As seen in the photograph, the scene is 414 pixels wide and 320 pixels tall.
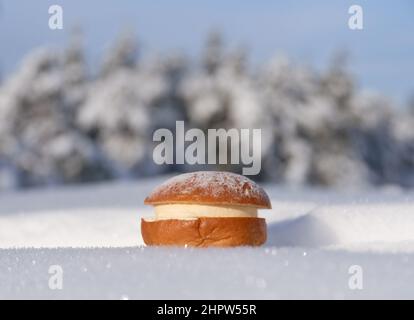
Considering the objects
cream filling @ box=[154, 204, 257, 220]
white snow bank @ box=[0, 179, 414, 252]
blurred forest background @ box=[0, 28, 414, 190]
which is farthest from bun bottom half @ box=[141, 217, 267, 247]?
blurred forest background @ box=[0, 28, 414, 190]

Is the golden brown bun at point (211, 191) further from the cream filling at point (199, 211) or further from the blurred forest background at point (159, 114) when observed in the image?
the blurred forest background at point (159, 114)

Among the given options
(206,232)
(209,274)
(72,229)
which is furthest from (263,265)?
(72,229)

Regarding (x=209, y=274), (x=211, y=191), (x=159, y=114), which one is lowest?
(x=209, y=274)

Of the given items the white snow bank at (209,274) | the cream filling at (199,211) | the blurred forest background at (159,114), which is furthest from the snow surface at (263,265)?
the blurred forest background at (159,114)

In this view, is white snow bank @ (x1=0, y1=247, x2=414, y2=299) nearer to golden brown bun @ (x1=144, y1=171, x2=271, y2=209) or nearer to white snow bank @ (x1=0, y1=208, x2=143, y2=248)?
golden brown bun @ (x1=144, y1=171, x2=271, y2=209)

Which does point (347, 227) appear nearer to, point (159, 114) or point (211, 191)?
point (211, 191)

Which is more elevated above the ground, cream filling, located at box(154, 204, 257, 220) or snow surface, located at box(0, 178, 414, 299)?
cream filling, located at box(154, 204, 257, 220)
